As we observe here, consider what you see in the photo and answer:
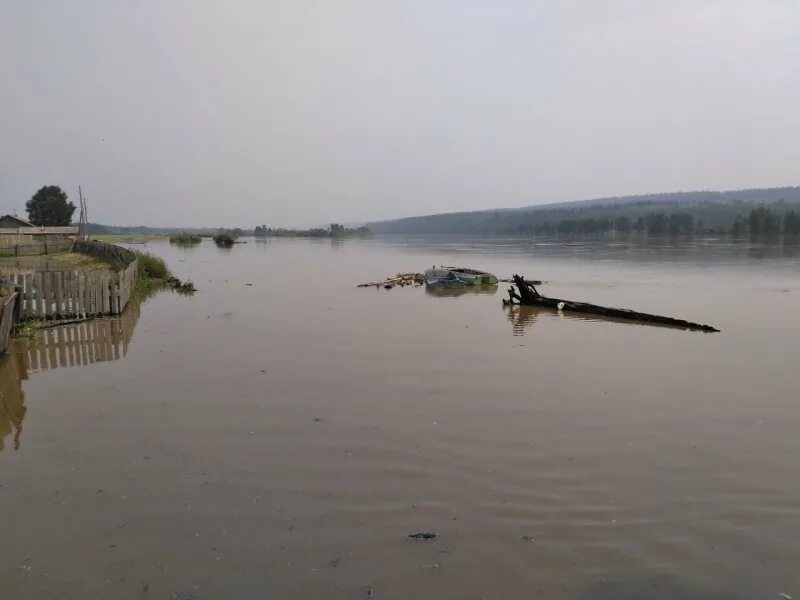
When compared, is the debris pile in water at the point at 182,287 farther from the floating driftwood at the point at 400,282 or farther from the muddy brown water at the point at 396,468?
the muddy brown water at the point at 396,468

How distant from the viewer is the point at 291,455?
23.1ft

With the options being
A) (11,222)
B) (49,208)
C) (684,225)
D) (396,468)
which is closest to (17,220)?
(11,222)

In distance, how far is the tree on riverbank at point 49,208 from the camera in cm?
6475

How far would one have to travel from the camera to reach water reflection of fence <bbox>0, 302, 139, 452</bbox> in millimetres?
8742

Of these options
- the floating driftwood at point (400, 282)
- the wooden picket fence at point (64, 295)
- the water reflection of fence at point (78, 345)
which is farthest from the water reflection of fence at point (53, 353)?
the floating driftwood at point (400, 282)

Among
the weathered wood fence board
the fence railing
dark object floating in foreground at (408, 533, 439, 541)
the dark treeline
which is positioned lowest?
dark object floating in foreground at (408, 533, 439, 541)

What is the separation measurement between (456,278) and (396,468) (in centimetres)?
2489

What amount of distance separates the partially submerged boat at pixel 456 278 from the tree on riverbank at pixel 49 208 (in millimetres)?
50786

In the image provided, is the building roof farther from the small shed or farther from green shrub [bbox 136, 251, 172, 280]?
green shrub [bbox 136, 251, 172, 280]

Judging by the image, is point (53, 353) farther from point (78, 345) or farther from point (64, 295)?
point (64, 295)

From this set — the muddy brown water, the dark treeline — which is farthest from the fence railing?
the dark treeline

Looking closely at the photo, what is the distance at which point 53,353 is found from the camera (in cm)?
1238

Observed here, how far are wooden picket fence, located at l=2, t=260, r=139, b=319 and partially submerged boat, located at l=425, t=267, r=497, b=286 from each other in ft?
56.2

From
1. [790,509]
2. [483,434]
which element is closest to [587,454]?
[483,434]
